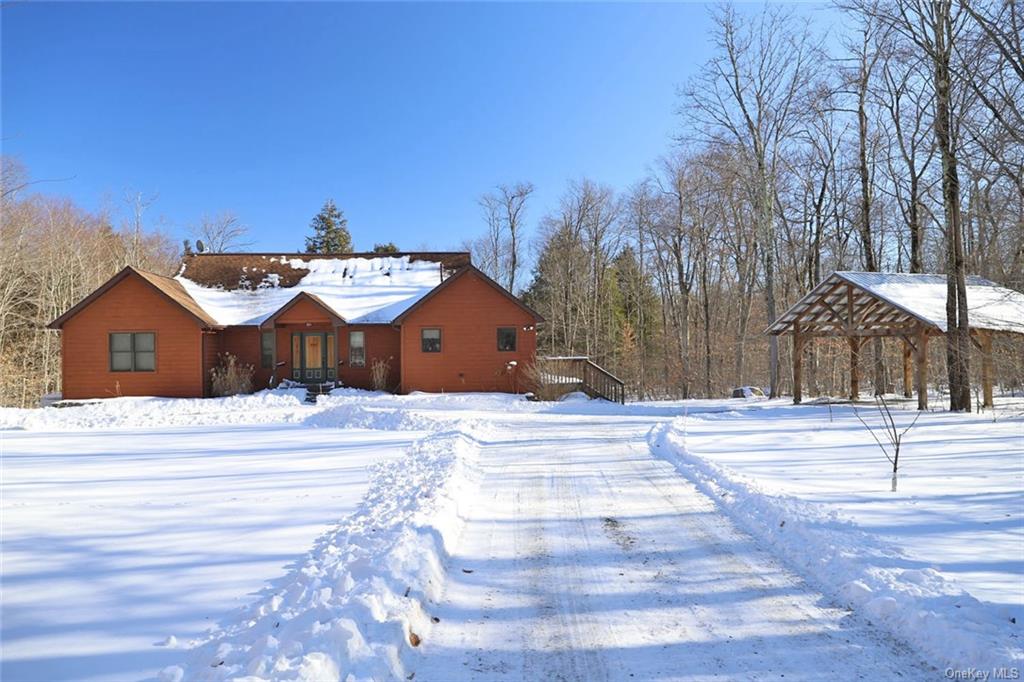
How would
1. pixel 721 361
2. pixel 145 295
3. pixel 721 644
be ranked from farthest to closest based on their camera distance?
pixel 721 361 → pixel 145 295 → pixel 721 644

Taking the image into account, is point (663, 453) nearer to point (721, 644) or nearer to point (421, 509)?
point (421, 509)

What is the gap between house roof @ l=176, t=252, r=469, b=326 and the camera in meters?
23.8

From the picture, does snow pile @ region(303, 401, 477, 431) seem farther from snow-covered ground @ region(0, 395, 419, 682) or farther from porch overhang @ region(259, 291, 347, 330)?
porch overhang @ region(259, 291, 347, 330)

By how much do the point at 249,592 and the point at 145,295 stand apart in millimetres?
22467

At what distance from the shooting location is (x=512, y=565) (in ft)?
15.7

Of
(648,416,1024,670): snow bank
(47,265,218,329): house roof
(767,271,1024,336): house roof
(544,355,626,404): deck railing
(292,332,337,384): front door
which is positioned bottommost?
(648,416,1024,670): snow bank

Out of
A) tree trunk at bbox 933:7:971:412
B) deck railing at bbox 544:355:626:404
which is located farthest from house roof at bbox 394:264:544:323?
tree trunk at bbox 933:7:971:412

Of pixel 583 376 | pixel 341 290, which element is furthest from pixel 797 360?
pixel 341 290

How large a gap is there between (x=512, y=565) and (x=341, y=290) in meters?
22.7

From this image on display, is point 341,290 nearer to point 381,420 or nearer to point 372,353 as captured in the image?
point 372,353

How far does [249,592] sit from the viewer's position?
4031mm

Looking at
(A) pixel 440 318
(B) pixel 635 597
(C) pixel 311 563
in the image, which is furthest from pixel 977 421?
(A) pixel 440 318

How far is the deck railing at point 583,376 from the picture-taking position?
71.6 ft

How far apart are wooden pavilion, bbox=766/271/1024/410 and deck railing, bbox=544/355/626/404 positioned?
631cm
